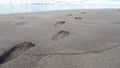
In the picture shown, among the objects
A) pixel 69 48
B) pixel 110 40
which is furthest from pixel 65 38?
pixel 110 40

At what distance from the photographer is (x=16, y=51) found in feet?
8.18

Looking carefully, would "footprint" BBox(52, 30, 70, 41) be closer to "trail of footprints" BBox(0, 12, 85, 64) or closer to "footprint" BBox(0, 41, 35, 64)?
"trail of footprints" BBox(0, 12, 85, 64)

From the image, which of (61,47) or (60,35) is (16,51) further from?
(60,35)

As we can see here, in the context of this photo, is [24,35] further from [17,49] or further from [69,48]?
[69,48]

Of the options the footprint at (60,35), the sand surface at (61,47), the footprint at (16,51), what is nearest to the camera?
the sand surface at (61,47)

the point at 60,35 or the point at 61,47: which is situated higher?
the point at 61,47

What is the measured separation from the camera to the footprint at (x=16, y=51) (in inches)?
91.5

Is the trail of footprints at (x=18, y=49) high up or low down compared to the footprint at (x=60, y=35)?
up

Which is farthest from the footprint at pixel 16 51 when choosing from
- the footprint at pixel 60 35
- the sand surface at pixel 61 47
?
the footprint at pixel 60 35

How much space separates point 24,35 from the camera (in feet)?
10.6

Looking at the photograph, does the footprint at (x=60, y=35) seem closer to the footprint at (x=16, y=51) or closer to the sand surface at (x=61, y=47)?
the sand surface at (x=61, y=47)

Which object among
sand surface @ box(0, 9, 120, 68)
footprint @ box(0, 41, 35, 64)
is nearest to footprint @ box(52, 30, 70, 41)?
sand surface @ box(0, 9, 120, 68)

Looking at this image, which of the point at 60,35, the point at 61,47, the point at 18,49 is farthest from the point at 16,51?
the point at 60,35

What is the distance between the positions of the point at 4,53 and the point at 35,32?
105 centimetres
